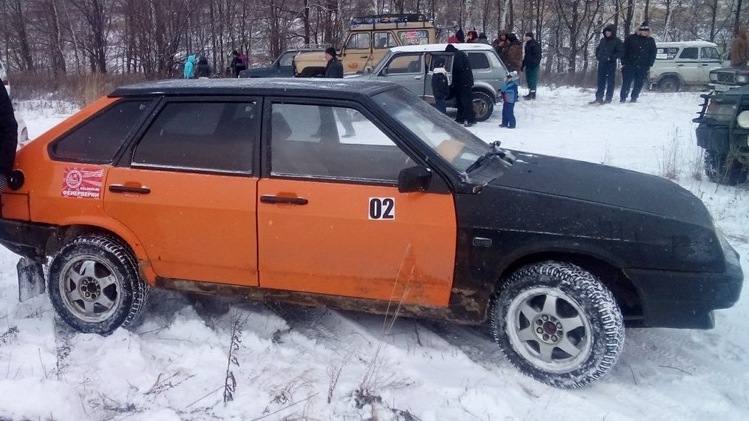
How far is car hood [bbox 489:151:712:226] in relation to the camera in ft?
11.6

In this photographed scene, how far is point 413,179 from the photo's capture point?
3.49 metres

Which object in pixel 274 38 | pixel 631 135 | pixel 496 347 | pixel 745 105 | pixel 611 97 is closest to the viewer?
pixel 496 347

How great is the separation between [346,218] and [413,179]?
0.45 m

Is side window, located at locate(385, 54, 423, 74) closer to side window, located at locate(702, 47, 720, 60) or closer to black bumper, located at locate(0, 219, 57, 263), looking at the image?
black bumper, located at locate(0, 219, 57, 263)

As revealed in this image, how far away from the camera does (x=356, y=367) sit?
12.0ft

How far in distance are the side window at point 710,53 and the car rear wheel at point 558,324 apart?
839 inches

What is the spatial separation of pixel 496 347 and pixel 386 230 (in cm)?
105

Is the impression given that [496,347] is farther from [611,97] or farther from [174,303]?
[611,97]

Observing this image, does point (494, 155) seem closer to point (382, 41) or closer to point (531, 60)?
point (531, 60)

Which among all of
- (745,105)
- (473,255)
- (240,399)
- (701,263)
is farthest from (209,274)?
(745,105)

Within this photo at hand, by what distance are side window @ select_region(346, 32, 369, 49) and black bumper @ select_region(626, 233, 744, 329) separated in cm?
1567

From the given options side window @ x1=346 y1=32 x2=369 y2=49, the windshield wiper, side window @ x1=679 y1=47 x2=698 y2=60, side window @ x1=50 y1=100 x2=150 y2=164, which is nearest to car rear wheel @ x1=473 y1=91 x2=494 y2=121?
side window @ x1=346 y1=32 x2=369 y2=49

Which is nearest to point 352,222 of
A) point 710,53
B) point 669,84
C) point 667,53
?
point 669,84

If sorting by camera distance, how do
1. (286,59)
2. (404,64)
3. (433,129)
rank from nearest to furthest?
(433,129) → (404,64) → (286,59)
